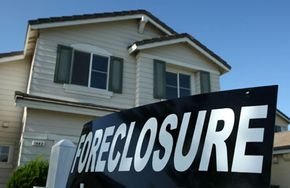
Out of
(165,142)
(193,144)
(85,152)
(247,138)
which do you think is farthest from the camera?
→ (85,152)

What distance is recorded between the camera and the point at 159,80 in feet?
33.1

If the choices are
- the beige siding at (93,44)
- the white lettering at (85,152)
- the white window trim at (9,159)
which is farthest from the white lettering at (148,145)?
the white window trim at (9,159)

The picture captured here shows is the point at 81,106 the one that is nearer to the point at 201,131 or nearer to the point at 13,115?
the point at 13,115

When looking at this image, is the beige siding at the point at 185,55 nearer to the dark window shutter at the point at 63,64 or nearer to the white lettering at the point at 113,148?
the dark window shutter at the point at 63,64

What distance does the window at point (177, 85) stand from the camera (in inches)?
413

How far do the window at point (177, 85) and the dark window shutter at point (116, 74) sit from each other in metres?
1.96

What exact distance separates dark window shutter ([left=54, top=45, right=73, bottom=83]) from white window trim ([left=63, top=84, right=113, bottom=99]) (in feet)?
0.84

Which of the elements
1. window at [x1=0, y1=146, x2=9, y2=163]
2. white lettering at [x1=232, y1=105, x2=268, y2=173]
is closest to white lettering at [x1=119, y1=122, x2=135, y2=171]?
white lettering at [x1=232, y1=105, x2=268, y2=173]

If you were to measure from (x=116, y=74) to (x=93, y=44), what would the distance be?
4.68 feet

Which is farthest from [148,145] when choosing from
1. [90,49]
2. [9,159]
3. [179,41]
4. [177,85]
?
[179,41]

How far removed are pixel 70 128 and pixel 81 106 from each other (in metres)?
0.83

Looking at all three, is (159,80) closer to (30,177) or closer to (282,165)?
(282,165)

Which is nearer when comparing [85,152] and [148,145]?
[148,145]

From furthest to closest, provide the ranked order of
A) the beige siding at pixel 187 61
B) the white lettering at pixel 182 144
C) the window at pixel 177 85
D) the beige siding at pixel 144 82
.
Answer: the beige siding at pixel 187 61, the window at pixel 177 85, the beige siding at pixel 144 82, the white lettering at pixel 182 144
